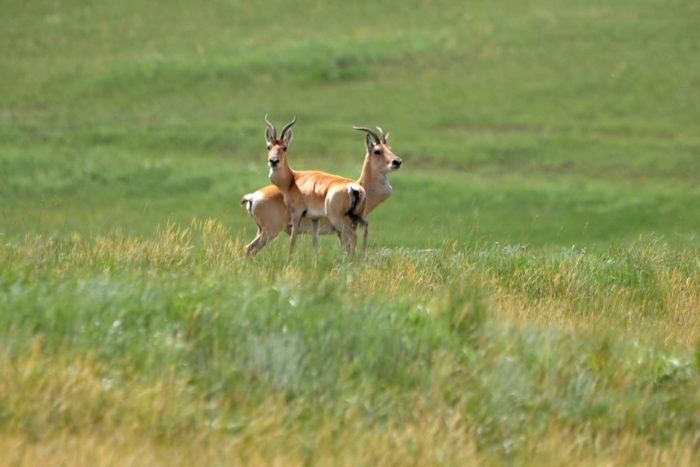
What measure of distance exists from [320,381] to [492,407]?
1.03 m

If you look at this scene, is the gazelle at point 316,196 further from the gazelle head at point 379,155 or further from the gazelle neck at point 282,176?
the gazelle head at point 379,155

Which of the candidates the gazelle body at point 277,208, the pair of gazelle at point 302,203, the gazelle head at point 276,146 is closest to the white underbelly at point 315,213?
the pair of gazelle at point 302,203

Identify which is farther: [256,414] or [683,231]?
[683,231]

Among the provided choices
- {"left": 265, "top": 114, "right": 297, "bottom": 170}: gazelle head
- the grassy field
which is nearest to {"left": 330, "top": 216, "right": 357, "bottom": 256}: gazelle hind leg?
the grassy field

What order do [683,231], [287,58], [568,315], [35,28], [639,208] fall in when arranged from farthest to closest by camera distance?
[35,28] < [287,58] < [639,208] < [683,231] < [568,315]

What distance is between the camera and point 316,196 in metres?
15.4

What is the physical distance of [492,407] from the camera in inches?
318

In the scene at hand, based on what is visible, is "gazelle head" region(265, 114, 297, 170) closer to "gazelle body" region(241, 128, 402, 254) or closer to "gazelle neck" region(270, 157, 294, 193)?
"gazelle neck" region(270, 157, 294, 193)

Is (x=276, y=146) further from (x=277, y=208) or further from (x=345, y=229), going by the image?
(x=345, y=229)

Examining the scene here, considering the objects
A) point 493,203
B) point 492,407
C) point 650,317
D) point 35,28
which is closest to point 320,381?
point 492,407

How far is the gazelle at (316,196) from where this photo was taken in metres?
15.1

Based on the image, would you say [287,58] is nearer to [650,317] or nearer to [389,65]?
[389,65]

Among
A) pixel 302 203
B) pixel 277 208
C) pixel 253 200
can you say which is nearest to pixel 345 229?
pixel 302 203

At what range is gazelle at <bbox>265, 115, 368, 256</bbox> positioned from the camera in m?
15.1
